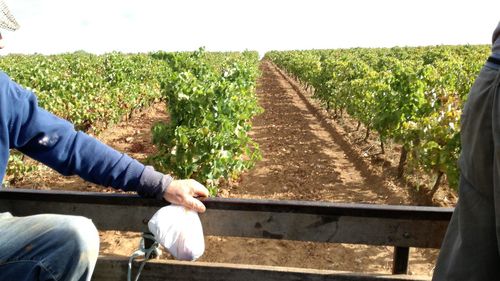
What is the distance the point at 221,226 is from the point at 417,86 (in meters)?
7.92

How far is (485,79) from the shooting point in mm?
1364

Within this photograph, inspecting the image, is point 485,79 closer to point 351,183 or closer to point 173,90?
point 173,90

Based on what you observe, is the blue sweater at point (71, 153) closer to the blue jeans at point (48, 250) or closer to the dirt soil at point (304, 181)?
the blue jeans at point (48, 250)

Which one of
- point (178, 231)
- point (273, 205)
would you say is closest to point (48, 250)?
point (178, 231)

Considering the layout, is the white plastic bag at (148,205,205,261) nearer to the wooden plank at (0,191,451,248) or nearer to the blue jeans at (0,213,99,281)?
the wooden plank at (0,191,451,248)

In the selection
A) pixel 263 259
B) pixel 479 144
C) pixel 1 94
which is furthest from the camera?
pixel 263 259

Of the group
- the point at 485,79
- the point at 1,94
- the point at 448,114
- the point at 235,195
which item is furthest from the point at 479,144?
the point at 235,195

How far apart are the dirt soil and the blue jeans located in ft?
12.7

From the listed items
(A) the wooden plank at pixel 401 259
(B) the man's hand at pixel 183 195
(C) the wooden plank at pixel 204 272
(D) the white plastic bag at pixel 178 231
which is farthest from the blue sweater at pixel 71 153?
(A) the wooden plank at pixel 401 259

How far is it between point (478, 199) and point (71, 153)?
64.8 inches

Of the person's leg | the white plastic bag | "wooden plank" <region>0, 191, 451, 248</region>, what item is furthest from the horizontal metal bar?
the person's leg

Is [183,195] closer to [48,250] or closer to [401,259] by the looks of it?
[48,250]

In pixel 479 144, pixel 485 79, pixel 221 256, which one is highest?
pixel 485 79

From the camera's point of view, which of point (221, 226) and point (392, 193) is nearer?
point (221, 226)
